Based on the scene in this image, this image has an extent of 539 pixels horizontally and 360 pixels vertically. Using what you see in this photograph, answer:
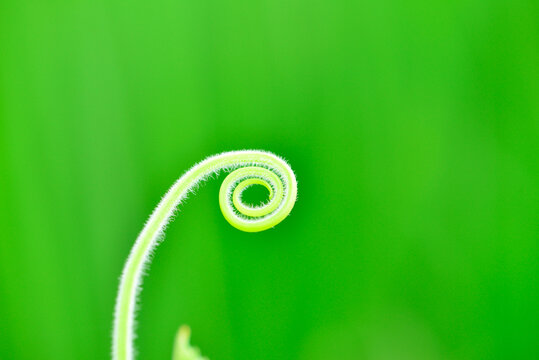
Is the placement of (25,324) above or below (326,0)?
below

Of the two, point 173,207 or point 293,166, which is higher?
point 293,166

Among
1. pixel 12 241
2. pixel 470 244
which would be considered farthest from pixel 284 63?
pixel 12 241

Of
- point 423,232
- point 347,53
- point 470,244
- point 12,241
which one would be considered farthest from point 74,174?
point 470,244

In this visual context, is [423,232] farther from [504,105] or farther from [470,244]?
[504,105]

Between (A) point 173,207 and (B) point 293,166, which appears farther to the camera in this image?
(B) point 293,166

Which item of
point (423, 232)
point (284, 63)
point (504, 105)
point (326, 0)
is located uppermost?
point (326, 0)

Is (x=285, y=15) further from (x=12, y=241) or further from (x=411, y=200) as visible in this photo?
(x=12, y=241)

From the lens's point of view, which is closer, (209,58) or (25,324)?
(25,324)
